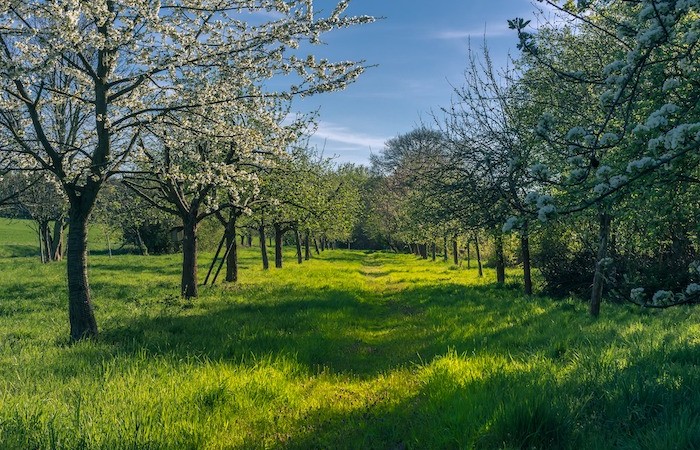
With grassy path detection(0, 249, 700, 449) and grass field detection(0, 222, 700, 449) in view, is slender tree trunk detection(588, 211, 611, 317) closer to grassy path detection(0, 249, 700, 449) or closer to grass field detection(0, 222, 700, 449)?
grassy path detection(0, 249, 700, 449)

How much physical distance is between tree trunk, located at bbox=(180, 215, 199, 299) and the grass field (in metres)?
3.45

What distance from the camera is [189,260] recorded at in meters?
17.0

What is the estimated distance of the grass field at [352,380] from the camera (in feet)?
14.9

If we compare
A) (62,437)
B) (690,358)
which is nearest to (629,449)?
(690,358)

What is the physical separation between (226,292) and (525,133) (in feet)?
38.7

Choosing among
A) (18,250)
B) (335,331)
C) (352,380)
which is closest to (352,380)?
(352,380)

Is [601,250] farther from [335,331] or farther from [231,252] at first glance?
[231,252]

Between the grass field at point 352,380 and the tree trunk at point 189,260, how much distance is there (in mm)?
3450

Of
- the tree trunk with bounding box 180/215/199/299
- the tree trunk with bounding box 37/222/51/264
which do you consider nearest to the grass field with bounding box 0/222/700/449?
the tree trunk with bounding box 180/215/199/299

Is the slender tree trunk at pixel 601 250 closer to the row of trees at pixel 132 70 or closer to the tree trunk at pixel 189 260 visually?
the row of trees at pixel 132 70

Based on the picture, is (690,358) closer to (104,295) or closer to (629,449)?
(629,449)

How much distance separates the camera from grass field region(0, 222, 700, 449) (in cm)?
454

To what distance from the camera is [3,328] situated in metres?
11.0

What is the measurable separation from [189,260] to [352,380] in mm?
11144
